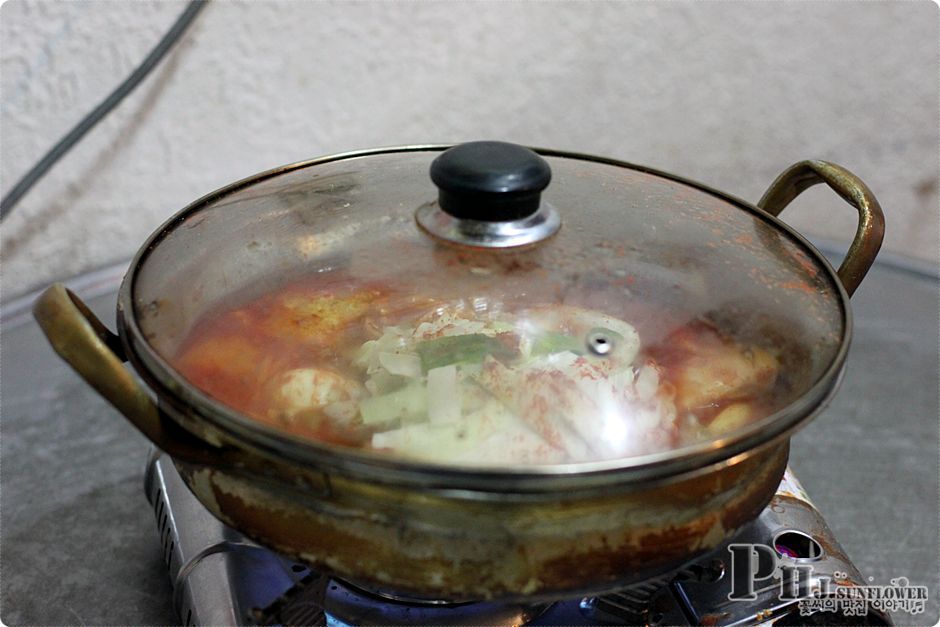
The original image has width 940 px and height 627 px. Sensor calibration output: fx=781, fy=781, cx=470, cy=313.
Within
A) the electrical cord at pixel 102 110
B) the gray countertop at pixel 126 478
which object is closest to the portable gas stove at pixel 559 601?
the gray countertop at pixel 126 478

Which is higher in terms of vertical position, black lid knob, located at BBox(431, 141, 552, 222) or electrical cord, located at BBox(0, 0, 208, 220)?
black lid knob, located at BBox(431, 141, 552, 222)

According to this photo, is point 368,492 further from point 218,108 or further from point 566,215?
point 218,108

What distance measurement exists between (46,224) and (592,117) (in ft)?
3.44

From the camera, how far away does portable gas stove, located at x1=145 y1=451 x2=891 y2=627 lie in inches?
27.2

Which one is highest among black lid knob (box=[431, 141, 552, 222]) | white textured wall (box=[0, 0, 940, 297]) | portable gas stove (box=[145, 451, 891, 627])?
black lid knob (box=[431, 141, 552, 222])

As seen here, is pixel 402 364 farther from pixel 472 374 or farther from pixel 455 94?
pixel 455 94

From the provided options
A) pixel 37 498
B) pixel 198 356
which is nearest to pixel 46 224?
pixel 37 498

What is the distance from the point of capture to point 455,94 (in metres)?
1.51

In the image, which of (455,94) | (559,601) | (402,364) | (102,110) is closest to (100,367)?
(402,364)

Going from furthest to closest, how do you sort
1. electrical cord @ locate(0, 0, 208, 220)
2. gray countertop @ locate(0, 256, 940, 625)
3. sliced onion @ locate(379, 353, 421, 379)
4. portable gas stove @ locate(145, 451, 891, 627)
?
1. electrical cord @ locate(0, 0, 208, 220)
2. gray countertop @ locate(0, 256, 940, 625)
3. portable gas stove @ locate(145, 451, 891, 627)
4. sliced onion @ locate(379, 353, 421, 379)

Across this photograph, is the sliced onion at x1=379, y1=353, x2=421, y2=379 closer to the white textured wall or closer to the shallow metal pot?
the shallow metal pot

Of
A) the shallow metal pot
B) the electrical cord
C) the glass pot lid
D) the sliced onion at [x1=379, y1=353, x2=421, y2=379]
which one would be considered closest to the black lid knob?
the glass pot lid

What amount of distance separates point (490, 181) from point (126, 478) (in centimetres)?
73

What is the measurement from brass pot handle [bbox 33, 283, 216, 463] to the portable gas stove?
0.19 m
